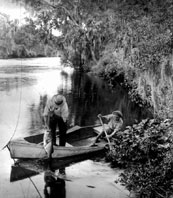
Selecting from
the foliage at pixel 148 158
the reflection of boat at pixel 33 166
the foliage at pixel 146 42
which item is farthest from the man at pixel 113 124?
the foliage at pixel 148 158

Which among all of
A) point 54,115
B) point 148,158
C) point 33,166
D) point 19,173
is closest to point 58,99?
point 54,115

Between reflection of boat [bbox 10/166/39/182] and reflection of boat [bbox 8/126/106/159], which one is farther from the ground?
reflection of boat [bbox 8/126/106/159]

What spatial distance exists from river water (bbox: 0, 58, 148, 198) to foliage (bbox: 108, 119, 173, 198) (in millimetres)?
566

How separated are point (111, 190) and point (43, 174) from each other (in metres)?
1.55

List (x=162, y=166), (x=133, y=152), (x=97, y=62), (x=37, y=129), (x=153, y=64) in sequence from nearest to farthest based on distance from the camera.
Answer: (x=162, y=166)
(x=133, y=152)
(x=153, y=64)
(x=37, y=129)
(x=97, y=62)

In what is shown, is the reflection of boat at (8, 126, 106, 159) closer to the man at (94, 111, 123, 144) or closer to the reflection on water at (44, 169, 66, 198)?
the man at (94, 111, 123, 144)

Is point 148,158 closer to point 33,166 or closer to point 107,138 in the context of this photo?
point 107,138

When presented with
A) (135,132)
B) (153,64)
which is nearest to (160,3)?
(153,64)

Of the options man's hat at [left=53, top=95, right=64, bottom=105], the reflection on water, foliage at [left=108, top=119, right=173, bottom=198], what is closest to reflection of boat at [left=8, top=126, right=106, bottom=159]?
the reflection on water

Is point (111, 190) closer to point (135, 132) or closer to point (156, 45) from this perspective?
point (135, 132)

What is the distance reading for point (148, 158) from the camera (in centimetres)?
516

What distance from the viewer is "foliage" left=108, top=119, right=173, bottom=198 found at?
15.4ft

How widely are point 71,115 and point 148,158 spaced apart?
7513 mm

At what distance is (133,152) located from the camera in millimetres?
5402
